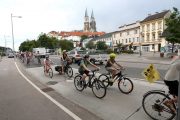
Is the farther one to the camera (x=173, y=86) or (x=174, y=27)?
(x=174, y=27)

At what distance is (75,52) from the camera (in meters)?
36.7

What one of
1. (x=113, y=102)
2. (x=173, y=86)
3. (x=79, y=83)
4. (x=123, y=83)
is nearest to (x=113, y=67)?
(x=123, y=83)

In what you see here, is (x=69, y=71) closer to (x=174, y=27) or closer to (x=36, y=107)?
(x=36, y=107)

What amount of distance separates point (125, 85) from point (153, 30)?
8205 cm

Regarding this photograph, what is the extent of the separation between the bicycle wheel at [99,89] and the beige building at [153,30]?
7329 centimetres

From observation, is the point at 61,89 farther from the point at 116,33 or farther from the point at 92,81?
the point at 116,33

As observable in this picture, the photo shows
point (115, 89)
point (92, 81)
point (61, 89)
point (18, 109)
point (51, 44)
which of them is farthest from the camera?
point (51, 44)

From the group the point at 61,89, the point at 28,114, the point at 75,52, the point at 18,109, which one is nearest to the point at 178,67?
the point at 28,114

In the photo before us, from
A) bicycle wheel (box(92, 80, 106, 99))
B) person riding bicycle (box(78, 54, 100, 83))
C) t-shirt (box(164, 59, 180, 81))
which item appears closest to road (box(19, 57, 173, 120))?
bicycle wheel (box(92, 80, 106, 99))

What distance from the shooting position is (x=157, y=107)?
7.20m

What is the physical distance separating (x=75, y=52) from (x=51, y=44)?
64.3 meters

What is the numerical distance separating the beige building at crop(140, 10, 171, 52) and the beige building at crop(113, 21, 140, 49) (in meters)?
4.86

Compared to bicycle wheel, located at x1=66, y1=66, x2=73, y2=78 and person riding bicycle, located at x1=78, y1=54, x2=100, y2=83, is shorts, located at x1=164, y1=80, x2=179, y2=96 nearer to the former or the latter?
person riding bicycle, located at x1=78, y1=54, x2=100, y2=83

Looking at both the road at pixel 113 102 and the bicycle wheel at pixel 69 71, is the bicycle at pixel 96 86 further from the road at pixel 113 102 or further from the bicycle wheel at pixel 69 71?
the bicycle wheel at pixel 69 71
